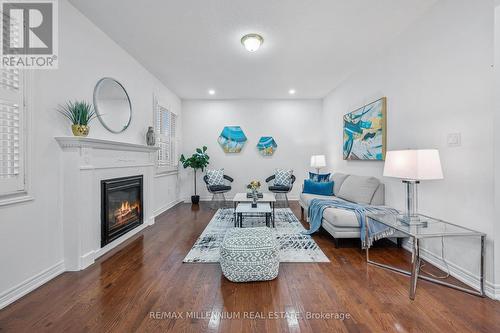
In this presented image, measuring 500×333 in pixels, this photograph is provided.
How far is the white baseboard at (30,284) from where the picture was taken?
5.92 feet

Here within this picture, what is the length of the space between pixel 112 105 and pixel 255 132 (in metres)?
3.79

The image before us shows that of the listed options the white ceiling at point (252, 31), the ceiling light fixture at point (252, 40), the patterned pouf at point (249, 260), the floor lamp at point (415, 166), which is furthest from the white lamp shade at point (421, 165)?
the ceiling light fixture at point (252, 40)

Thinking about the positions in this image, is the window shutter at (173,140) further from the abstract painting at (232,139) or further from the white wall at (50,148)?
the white wall at (50,148)

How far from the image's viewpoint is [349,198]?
381cm

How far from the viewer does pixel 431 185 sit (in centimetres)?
254

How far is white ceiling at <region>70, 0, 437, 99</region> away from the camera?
2467 millimetres

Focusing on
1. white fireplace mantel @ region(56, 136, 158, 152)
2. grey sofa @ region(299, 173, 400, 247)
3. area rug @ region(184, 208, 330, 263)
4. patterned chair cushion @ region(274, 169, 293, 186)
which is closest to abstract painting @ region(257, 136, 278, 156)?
patterned chair cushion @ region(274, 169, 293, 186)

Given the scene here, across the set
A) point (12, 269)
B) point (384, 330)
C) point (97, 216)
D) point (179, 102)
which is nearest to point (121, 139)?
point (97, 216)

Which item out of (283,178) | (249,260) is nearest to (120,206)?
(249,260)

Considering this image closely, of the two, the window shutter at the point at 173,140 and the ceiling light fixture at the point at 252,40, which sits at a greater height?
the ceiling light fixture at the point at 252,40

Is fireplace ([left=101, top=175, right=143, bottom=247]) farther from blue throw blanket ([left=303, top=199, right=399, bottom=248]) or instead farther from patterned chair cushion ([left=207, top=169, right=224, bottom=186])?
blue throw blanket ([left=303, top=199, right=399, bottom=248])

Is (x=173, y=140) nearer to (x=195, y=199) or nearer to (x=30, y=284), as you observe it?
(x=195, y=199)

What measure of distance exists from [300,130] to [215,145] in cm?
244

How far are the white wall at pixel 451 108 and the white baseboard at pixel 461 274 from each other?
0.14 ft
